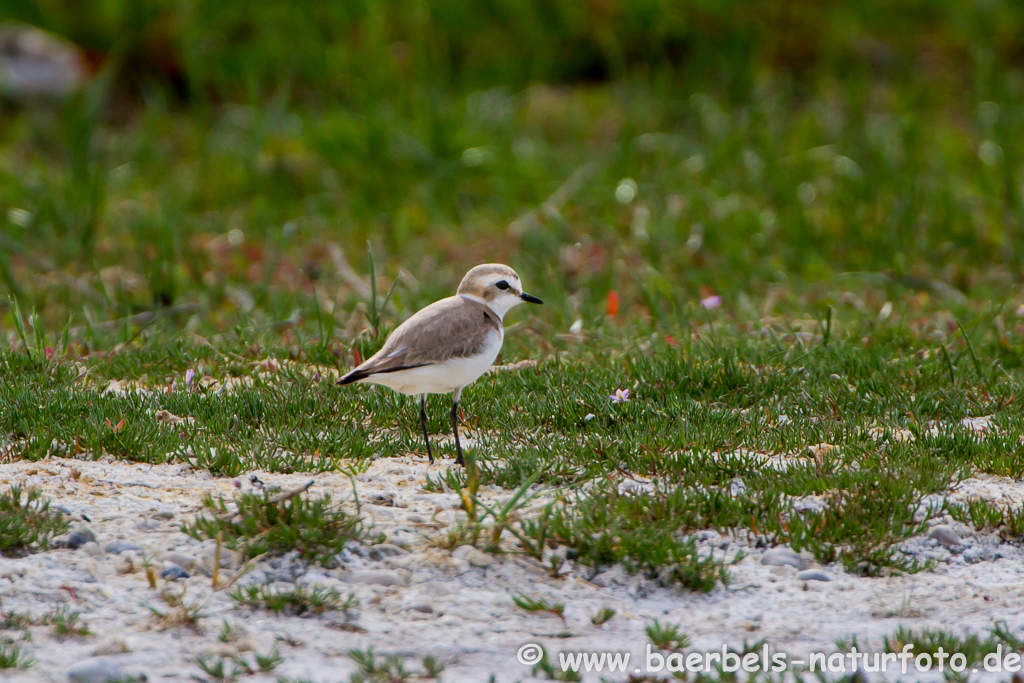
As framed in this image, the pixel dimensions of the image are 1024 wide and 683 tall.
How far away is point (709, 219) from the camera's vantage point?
Answer: 9750mm

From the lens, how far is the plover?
474 centimetres

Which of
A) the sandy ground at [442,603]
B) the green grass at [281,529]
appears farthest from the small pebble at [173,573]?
the green grass at [281,529]

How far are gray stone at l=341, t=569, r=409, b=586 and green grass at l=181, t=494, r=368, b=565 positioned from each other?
12 cm

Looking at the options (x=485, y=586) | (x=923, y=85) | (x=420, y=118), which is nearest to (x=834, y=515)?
(x=485, y=586)

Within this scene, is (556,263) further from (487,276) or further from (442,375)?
(442,375)

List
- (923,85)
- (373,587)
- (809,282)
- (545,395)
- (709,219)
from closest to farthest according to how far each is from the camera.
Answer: (373,587) → (545,395) → (809,282) → (709,219) → (923,85)

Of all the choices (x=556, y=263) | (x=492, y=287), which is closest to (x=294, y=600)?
(x=492, y=287)

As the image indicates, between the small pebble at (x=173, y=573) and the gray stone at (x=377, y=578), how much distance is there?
0.60 m

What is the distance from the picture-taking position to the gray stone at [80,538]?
4246mm

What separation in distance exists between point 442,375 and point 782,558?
163 cm

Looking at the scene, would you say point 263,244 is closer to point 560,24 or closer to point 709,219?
point 709,219

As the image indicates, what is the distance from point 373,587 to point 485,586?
1.39 feet

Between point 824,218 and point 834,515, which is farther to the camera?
point 824,218

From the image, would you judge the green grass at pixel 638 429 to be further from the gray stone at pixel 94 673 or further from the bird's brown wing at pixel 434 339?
the gray stone at pixel 94 673
